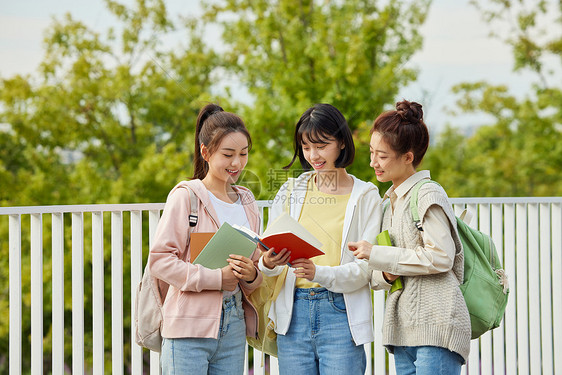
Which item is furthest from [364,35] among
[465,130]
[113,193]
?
[465,130]

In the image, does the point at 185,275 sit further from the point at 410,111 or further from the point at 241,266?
the point at 410,111

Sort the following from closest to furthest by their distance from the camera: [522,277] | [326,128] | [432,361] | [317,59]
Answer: [432,361] < [326,128] < [522,277] < [317,59]

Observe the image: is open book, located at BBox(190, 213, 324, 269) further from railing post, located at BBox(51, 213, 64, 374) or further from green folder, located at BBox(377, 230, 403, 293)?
railing post, located at BBox(51, 213, 64, 374)

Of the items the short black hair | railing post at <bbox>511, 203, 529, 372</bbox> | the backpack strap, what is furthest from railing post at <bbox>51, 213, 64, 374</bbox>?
railing post at <bbox>511, 203, 529, 372</bbox>

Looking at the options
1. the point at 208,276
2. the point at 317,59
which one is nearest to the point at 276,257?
the point at 208,276

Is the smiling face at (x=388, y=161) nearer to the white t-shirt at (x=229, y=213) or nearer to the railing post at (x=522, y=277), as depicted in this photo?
the white t-shirt at (x=229, y=213)

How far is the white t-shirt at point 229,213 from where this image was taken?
1.74 meters

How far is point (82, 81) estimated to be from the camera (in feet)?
28.6

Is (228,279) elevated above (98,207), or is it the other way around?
(98,207)

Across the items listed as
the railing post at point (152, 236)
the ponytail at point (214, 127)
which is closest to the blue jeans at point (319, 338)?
the ponytail at point (214, 127)

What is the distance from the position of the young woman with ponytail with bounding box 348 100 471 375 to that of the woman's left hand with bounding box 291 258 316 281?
0.14 metres

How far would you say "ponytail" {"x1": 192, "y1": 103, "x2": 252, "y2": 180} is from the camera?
1.74 m

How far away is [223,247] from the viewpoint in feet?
5.29

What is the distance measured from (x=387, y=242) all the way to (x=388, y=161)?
0.81 feet
